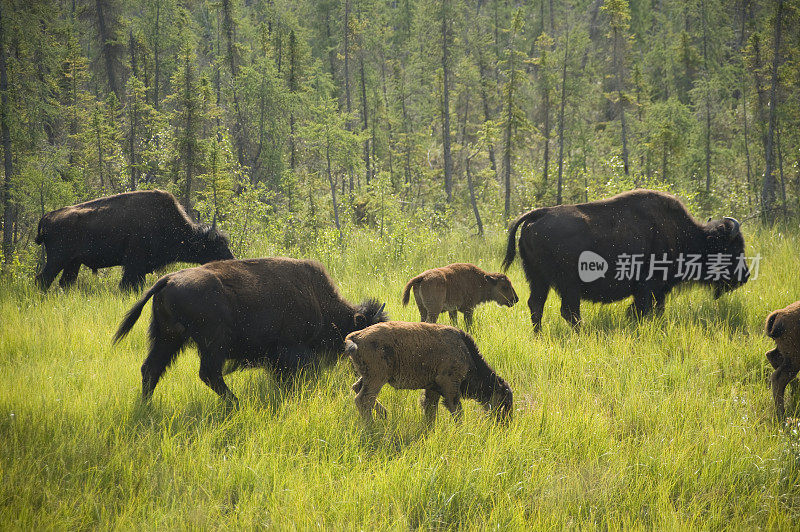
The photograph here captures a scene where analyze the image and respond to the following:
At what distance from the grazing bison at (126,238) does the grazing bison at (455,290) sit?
4.49 meters

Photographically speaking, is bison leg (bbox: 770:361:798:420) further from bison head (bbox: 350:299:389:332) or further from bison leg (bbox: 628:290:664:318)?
bison head (bbox: 350:299:389:332)

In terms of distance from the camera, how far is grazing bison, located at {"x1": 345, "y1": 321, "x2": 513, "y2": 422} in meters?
4.74

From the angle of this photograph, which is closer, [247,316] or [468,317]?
[247,316]

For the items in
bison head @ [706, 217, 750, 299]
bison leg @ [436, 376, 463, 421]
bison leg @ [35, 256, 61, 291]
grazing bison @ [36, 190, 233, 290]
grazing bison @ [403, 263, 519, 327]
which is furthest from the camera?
grazing bison @ [36, 190, 233, 290]

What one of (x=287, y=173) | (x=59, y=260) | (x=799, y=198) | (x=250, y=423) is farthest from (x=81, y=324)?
(x=799, y=198)

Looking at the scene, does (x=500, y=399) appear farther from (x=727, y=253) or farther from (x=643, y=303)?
(x=727, y=253)

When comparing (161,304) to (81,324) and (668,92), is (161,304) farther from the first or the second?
(668,92)

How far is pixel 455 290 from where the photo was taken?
7.80 m

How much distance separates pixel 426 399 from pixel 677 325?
186 inches

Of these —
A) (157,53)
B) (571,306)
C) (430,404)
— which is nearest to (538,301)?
(571,306)

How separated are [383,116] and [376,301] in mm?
23816

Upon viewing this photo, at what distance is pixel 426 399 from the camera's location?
525 centimetres

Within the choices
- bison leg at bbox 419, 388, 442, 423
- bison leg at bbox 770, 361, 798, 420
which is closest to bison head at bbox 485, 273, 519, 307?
bison leg at bbox 419, 388, 442, 423

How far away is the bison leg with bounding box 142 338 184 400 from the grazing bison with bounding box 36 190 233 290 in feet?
16.5
